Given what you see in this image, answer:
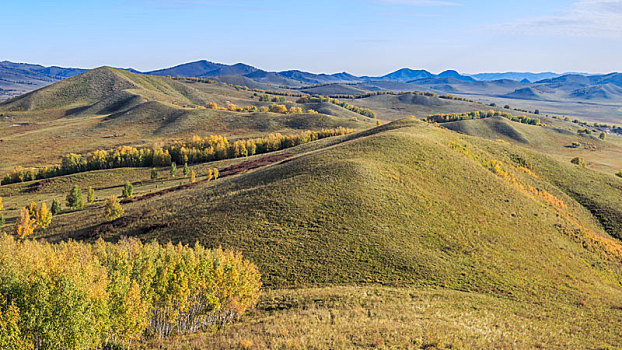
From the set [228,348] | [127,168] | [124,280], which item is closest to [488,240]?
[228,348]

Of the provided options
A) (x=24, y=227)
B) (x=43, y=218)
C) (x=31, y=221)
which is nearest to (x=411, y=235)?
(x=24, y=227)

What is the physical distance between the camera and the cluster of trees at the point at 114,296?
2294 cm

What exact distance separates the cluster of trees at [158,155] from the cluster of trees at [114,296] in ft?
365

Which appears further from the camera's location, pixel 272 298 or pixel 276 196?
pixel 276 196

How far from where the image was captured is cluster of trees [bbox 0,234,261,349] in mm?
22938

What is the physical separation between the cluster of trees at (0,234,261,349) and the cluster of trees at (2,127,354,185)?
111 m

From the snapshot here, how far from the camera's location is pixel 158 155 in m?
143

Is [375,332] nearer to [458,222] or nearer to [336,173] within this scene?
[458,222]

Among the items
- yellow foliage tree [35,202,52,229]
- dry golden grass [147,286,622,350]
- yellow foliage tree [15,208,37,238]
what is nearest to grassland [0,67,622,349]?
dry golden grass [147,286,622,350]

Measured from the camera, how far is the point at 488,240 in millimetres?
51312

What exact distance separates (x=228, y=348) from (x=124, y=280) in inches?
373

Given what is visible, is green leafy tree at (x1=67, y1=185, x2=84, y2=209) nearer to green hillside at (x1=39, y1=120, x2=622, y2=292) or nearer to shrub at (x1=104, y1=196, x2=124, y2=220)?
green hillside at (x1=39, y1=120, x2=622, y2=292)

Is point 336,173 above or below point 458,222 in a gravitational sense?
above

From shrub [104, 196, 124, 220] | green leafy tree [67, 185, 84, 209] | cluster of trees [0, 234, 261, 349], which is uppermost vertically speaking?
cluster of trees [0, 234, 261, 349]
